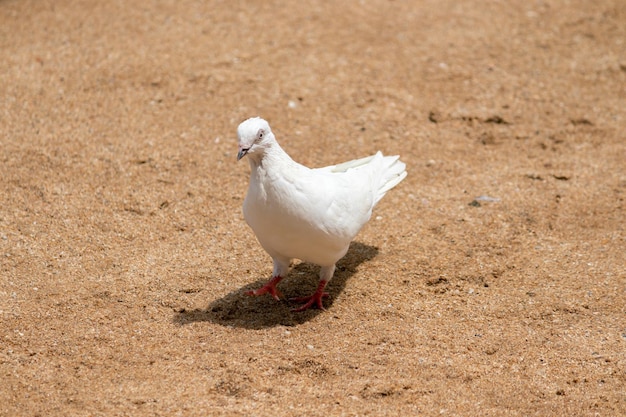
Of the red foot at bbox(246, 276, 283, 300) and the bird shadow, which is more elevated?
the red foot at bbox(246, 276, 283, 300)

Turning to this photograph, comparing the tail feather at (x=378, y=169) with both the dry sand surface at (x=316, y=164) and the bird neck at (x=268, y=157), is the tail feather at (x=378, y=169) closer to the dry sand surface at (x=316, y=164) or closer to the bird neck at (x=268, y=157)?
the dry sand surface at (x=316, y=164)

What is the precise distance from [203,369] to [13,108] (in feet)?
12.9

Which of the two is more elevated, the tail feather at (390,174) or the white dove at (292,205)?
the white dove at (292,205)

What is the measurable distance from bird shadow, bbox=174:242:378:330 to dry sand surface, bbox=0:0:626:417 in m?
0.02

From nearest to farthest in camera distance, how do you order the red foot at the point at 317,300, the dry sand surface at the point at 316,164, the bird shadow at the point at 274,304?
the dry sand surface at the point at 316,164 → the bird shadow at the point at 274,304 → the red foot at the point at 317,300

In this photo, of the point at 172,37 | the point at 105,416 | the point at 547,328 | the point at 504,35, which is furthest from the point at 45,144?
the point at 504,35

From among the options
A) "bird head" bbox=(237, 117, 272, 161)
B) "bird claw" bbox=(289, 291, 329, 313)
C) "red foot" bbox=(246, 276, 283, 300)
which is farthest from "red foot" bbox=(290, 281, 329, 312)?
"bird head" bbox=(237, 117, 272, 161)

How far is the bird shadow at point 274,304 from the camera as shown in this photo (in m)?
4.95

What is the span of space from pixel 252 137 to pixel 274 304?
1321mm

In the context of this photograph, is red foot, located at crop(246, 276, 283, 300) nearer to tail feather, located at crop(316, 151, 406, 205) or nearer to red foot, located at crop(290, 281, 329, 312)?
red foot, located at crop(290, 281, 329, 312)

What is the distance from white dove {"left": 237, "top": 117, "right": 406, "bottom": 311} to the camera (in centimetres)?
452

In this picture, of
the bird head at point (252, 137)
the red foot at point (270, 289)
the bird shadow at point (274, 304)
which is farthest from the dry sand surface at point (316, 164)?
the bird head at point (252, 137)

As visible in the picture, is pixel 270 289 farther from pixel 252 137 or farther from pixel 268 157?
pixel 252 137

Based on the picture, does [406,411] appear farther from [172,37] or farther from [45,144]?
[172,37]
